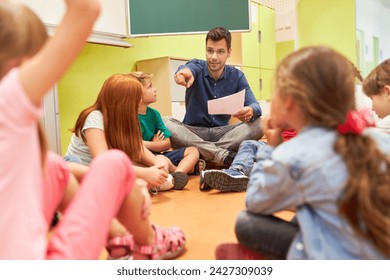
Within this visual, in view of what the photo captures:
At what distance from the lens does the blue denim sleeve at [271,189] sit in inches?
25.6

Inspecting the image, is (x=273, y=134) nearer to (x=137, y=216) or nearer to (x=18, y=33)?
(x=137, y=216)

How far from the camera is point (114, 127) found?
1416 millimetres

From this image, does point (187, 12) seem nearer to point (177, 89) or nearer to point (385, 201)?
point (177, 89)

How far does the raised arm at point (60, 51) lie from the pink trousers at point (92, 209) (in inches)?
7.8

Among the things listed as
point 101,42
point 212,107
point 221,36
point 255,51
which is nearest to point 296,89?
point 212,107

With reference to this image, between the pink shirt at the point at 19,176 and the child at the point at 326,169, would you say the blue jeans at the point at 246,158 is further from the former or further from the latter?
the pink shirt at the point at 19,176

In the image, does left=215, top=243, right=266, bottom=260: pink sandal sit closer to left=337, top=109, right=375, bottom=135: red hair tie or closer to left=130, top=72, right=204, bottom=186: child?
left=337, top=109, right=375, bottom=135: red hair tie

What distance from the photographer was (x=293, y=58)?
2.30ft

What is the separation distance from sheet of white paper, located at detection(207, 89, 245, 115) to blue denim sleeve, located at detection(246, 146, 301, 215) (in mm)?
1235

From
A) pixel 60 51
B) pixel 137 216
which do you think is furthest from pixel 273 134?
pixel 60 51

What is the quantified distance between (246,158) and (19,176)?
1.36 m

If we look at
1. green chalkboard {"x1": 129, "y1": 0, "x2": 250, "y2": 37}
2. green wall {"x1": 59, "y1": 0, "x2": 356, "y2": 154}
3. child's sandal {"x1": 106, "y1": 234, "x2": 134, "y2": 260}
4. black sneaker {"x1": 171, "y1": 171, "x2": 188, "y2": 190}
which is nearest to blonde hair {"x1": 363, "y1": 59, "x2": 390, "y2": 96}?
green wall {"x1": 59, "y1": 0, "x2": 356, "y2": 154}

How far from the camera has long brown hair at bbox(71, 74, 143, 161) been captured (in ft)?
4.66

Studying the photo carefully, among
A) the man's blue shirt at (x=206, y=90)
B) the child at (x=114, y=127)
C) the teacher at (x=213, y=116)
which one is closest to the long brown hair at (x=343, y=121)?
the child at (x=114, y=127)
